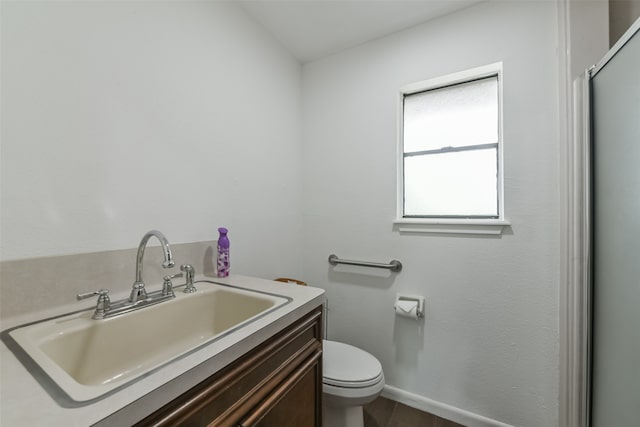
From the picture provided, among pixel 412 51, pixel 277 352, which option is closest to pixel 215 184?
pixel 277 352

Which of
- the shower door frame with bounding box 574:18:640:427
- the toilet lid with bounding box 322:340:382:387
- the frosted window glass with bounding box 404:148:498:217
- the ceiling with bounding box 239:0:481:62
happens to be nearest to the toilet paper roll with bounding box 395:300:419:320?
the toilet lid with bounding box 322:340:382:387

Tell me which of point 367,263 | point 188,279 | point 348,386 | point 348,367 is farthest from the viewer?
point 367,263

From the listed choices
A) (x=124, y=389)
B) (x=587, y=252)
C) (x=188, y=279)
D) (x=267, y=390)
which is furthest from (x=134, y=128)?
(x=587, y=252)

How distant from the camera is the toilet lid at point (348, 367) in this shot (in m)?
1.19

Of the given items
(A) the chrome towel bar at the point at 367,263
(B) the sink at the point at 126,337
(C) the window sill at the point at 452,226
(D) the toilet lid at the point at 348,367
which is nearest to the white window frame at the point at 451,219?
(C) the window sill at the point at 452,226

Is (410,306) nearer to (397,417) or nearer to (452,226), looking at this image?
(452,226)

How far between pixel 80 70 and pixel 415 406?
2.26 metres

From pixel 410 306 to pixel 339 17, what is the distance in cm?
177

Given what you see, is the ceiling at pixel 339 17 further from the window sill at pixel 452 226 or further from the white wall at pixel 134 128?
the window sill at pixel 452 226

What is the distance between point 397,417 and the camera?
1.50m

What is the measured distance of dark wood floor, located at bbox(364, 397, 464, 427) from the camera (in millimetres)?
1453

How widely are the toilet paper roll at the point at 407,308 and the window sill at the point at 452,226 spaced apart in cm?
42

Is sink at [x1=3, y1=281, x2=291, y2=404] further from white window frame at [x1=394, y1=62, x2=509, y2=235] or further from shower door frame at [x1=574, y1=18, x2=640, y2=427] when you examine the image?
shower door frame at [x1=574, y1=18, x2=640, y2=427]

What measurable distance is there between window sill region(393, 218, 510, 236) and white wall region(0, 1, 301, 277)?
0.85 meters
